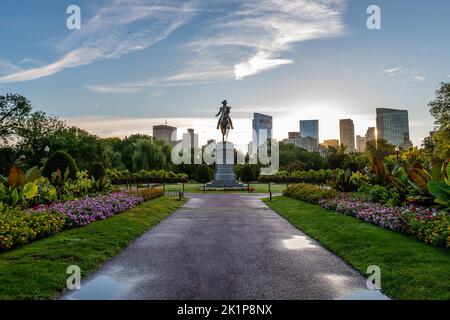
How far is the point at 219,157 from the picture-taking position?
1372 inches

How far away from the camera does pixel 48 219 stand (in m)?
9.23

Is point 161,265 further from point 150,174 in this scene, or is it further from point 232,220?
point 150,174

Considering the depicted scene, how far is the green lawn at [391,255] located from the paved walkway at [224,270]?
0.33 metres

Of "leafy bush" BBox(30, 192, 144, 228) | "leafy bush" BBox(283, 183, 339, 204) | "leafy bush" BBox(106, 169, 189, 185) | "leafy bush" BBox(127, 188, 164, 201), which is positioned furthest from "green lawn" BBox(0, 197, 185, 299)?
"leafy bush" BBox(106, 169, 189, 185)

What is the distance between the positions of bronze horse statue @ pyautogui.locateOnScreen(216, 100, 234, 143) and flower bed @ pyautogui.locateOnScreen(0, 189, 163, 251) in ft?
73.1

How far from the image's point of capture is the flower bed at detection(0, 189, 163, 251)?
761 centimetres

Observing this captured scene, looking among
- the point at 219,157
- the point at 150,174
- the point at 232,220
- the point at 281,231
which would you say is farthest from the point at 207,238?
the point at 150,174

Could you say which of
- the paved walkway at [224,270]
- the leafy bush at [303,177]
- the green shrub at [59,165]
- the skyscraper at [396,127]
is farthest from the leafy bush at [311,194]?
the skyscraper at [396,127]

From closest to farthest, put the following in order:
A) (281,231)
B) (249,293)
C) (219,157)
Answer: (249,293) → (281,231) → (219,157)

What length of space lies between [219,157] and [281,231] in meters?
24.9

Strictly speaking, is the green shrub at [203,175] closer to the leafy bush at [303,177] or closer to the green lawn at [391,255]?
the leafy bush at [303,177]

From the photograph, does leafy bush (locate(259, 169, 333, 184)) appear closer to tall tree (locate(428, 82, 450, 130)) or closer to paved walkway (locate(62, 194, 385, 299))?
tall tree (locate(428, 82, 450, 130))

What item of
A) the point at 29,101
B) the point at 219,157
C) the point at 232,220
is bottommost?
the point at 232,220
